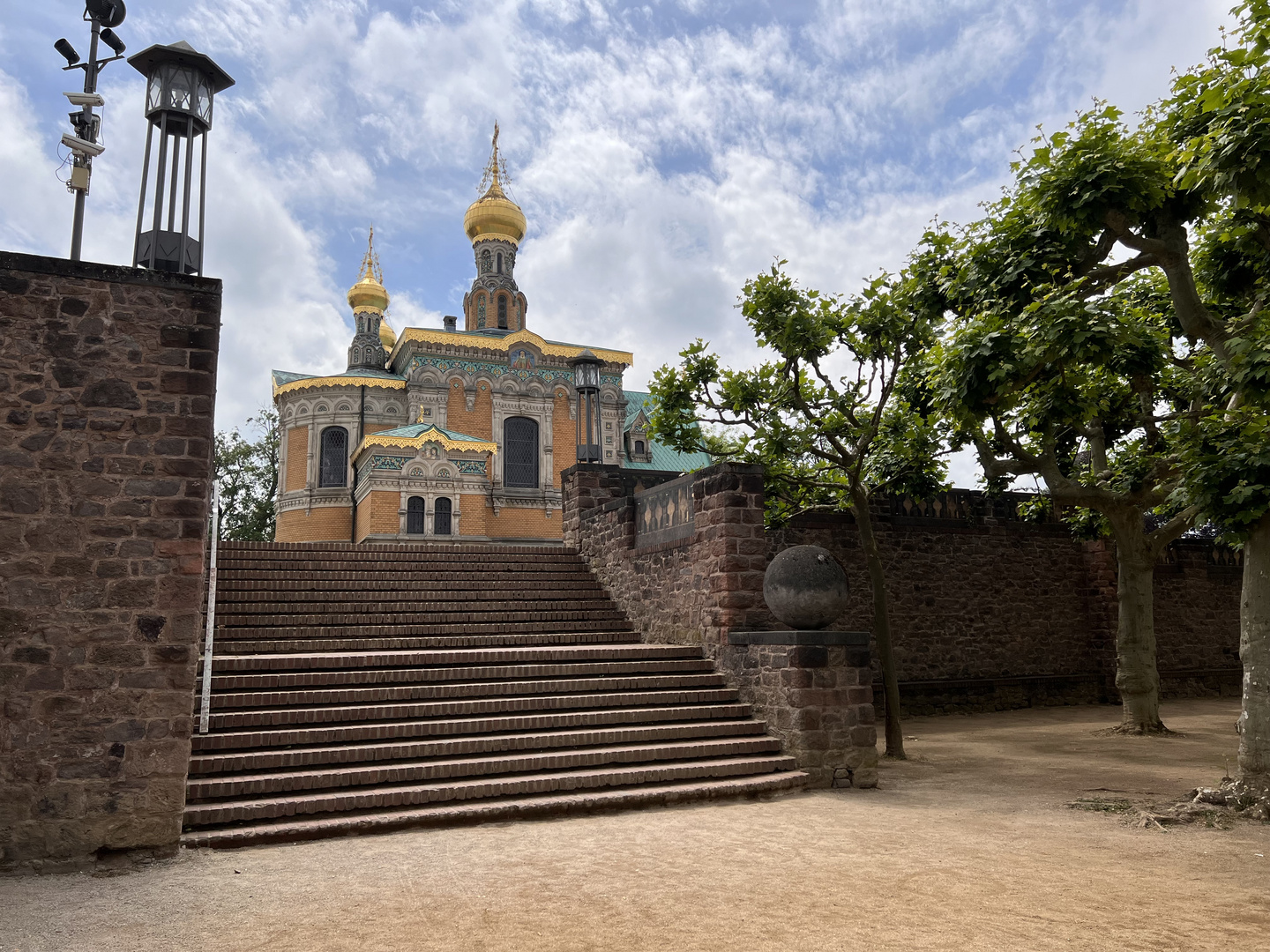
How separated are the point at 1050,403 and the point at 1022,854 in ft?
13.7

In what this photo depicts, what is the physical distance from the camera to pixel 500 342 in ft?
112

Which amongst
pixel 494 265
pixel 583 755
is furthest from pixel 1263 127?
pixel 494 265

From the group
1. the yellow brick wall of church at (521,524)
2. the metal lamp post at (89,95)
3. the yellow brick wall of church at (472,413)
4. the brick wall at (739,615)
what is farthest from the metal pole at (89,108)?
the yellow brick wall of church at (472,413)

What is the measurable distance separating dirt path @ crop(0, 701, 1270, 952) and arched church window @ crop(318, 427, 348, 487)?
27.3m

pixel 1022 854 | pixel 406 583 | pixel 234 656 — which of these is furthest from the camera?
pixel 406 583

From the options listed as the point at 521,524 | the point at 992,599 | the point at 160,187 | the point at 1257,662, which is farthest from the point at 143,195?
the point at 521,524

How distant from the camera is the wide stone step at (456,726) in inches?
285

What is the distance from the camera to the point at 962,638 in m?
15.9

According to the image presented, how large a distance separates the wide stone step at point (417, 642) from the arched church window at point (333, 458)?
23144 millimetres

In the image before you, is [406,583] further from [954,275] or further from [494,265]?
[494,265]

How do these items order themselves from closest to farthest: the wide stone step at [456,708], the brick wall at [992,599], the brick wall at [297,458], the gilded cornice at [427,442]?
1. the wide stone step at [456,708]
2. the brick wall at [992,599]
3. the gilded cornice at [427,442]
4. the brick wall at [297,458]

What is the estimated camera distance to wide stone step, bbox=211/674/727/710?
25.6ft

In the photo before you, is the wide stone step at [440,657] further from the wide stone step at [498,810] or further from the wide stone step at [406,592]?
the wide stone step at [498,810]

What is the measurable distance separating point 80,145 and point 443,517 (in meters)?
21.6
